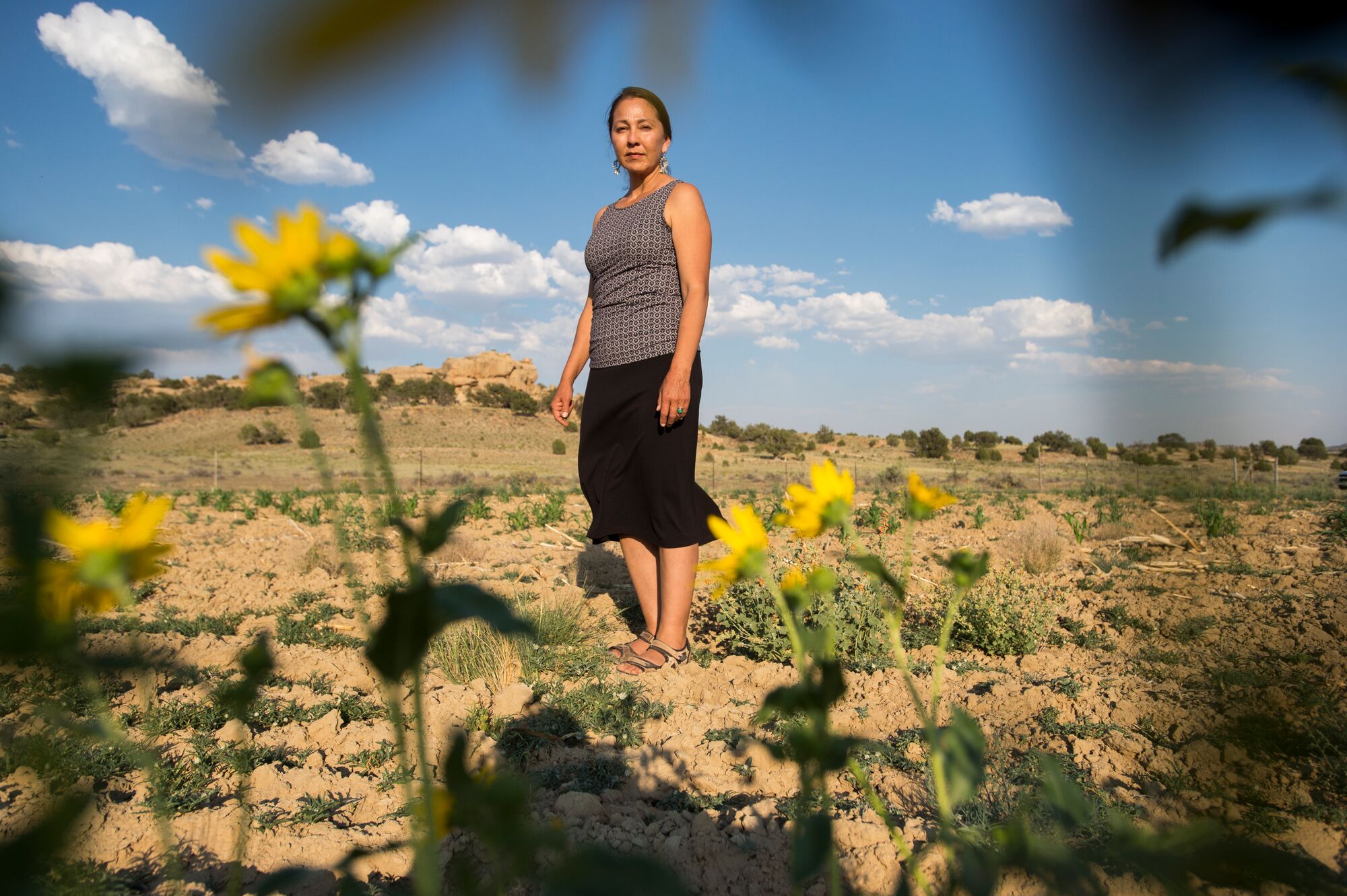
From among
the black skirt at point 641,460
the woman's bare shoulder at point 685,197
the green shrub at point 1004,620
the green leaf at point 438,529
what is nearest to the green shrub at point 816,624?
the green shrub at point 1004,620

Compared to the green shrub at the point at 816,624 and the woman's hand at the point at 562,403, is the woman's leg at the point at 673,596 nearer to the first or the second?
the green shrub at the point at 816,624

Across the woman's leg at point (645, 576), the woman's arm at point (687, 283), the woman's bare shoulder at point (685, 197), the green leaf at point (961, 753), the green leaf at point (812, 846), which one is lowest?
the woman's leg at point (645, 576)

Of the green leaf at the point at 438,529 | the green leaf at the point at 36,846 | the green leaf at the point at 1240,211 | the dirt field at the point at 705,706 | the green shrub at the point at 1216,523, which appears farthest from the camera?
the green shrub at the point at 1216,523

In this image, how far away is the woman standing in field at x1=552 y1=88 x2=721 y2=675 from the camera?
2.28 meters

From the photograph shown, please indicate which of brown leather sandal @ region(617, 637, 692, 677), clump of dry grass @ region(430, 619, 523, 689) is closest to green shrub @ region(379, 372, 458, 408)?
clump of dry grass @ region(430, 619, 523, 689)

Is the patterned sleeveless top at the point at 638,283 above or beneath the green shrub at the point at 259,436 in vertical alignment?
above

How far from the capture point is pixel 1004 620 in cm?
277

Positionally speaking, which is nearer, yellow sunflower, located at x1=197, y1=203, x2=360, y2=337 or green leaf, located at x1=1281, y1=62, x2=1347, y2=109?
green leaf, located at x1=1281, y1=62, x2=1347, y2=109

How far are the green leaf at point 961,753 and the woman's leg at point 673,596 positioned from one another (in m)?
1.71

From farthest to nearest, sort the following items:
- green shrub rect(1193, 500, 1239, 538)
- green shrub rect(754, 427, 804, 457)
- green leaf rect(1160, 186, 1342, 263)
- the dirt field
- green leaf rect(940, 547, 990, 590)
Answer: green shrub rect(754, 427, 804, 457), green shrub rect(1193, 500, 1239, 538), green leaf rect(940, 547, 990, 590), the dirt field, green leaf rect(1160, 186, 1342, 263)

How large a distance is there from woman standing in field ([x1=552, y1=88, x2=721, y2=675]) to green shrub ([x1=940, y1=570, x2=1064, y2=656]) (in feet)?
3.70

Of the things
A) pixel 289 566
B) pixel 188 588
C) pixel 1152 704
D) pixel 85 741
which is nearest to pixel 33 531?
pixel 85 741

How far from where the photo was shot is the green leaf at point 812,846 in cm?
56

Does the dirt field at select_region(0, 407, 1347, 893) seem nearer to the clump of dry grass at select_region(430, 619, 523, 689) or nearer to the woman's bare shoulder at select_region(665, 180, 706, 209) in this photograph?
the clump of dry grass at select_region(430, 619, 523, 689)
